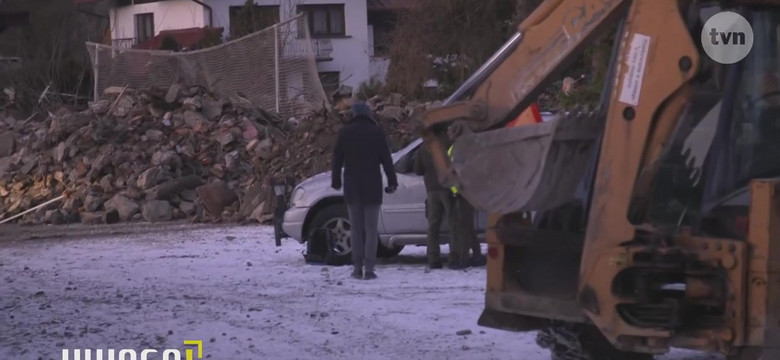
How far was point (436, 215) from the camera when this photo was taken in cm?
1352

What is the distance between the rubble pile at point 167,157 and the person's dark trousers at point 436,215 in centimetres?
768

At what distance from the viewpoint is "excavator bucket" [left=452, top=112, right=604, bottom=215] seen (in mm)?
6723

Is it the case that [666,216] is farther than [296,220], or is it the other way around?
[296,220]

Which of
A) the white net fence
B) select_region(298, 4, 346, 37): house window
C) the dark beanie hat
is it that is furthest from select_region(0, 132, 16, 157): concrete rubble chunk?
select_region(298, 4, 346, 37): house window

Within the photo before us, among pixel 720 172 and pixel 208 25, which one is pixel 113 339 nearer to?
pixel 720 172

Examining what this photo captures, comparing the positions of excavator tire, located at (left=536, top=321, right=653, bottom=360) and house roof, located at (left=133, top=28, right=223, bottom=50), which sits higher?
house roof, located at (left=133, top=28, right=223, bottom=50)

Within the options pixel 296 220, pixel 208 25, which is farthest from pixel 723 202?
pixel 208 25

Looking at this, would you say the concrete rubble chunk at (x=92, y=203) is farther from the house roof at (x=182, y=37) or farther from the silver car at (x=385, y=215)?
the house roof at (x=182, y=37)

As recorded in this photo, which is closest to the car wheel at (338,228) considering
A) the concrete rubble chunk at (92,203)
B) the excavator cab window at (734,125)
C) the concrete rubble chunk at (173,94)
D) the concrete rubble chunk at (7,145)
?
the excavator cab window at (734,125)

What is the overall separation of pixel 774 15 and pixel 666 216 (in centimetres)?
116

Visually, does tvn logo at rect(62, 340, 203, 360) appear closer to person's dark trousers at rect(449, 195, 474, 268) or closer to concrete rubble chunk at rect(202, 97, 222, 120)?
person's dark trousers at rect(449, 195, 474, 268)

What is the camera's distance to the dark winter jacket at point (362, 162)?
41.9 feet

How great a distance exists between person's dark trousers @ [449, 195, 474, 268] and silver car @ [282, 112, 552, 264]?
447 millimetres

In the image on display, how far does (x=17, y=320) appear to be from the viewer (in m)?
10.6
